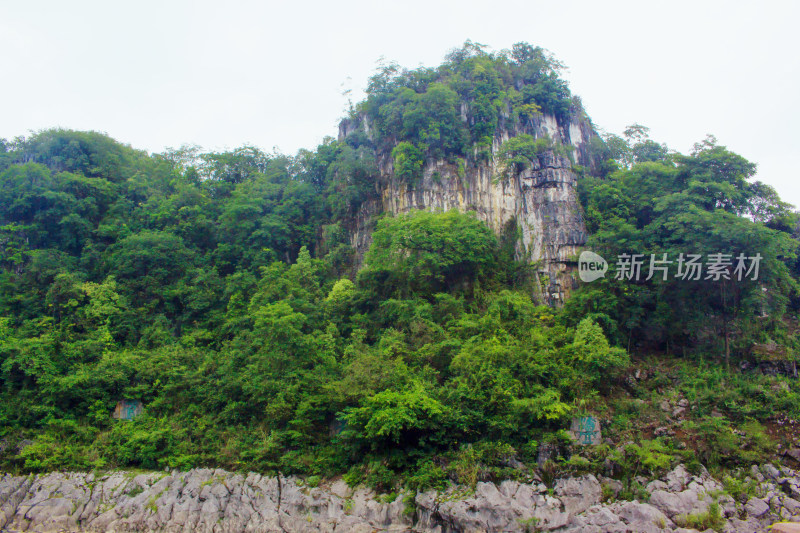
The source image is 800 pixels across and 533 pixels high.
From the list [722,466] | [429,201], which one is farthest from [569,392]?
[429,201]

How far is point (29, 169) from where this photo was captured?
2106 centimetres

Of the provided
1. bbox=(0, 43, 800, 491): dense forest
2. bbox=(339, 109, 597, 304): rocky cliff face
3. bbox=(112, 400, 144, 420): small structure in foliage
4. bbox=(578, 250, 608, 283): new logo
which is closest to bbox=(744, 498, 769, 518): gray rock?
bbox=(0, 43, 800, 491): dense forest

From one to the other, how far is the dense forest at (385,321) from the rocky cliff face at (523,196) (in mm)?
604

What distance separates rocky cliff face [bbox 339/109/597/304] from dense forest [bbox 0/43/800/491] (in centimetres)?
60

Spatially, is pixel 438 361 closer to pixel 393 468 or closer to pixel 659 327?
pixel 393 468

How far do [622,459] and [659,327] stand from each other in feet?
18.2

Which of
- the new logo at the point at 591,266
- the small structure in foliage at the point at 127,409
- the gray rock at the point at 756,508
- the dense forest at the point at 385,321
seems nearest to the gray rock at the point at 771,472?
the dense forest at the point at 385,321

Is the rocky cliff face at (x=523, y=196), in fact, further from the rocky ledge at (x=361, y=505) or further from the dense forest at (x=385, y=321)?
the rocky ledge at (x=361, y=505)

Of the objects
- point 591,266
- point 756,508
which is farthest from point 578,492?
point 591,266

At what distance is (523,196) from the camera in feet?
68.1

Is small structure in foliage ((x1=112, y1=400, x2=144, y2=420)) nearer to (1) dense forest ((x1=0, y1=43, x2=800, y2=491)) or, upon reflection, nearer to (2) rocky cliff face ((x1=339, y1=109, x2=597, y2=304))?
(1) dense forest ((x1=0, y1=43, x2=800, y2=491))

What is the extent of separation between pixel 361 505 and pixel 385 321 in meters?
6.36

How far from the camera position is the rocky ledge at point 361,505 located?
10.6 meters

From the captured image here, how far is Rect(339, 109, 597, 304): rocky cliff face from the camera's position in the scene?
19.2 metres
